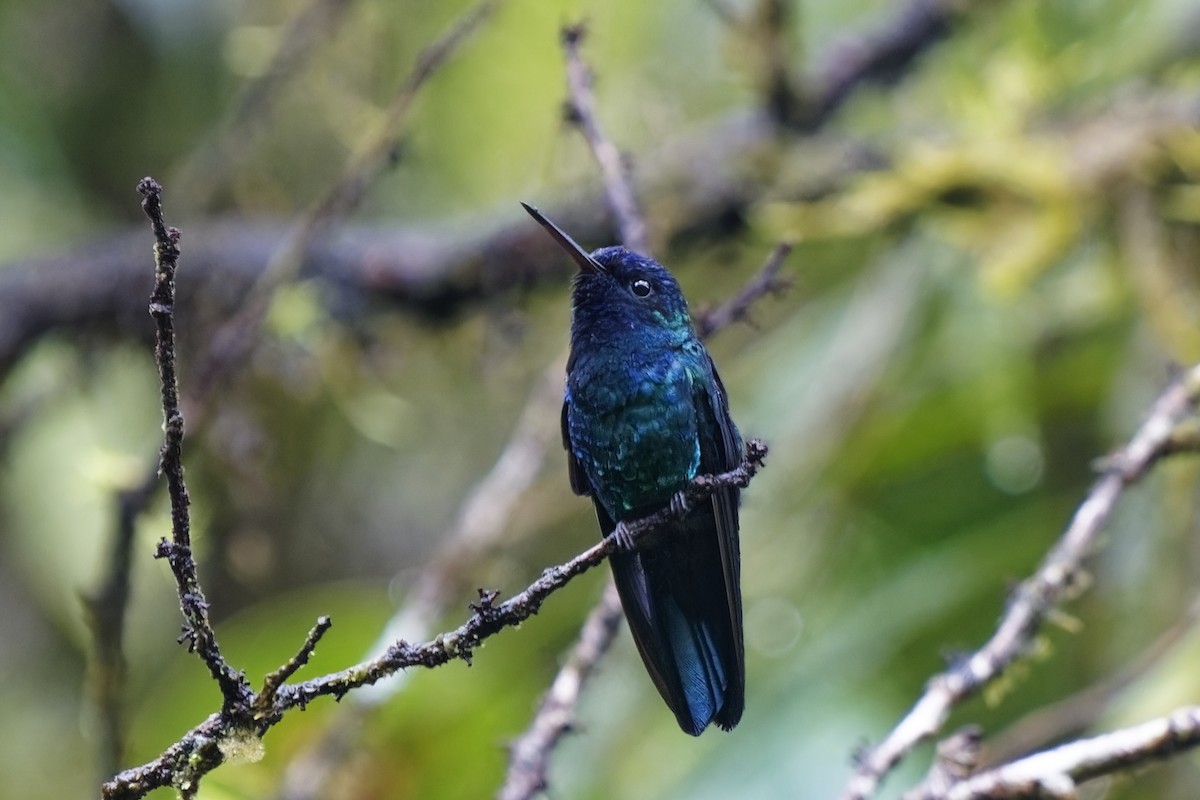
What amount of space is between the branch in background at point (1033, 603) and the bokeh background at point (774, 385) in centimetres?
89

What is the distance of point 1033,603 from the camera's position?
7.58ft

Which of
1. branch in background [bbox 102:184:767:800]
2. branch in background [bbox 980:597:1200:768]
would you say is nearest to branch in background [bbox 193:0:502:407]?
branch in background [bbox 102:184:767:800]

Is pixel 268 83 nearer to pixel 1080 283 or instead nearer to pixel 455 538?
pixel 455 538

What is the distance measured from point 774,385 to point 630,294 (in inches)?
74.9

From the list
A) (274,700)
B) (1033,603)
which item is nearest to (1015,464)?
(1033,603)

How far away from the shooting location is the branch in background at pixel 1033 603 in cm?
212

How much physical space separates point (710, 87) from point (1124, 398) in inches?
96.8

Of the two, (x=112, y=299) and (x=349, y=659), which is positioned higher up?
(x=112, y=299)

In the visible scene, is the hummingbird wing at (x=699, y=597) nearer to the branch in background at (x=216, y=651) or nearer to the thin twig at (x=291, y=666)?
the branch in background at (x=216, y=651)

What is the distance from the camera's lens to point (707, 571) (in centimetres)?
226

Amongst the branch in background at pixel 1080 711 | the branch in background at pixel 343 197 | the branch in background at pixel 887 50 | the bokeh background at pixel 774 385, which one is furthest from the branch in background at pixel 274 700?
the branch in background at pixel 887 50

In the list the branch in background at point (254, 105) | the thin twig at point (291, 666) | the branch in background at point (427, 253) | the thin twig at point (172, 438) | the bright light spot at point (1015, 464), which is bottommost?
the thin twig at point (291, 666)

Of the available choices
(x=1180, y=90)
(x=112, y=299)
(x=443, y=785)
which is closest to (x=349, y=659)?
(x=443, y=785)

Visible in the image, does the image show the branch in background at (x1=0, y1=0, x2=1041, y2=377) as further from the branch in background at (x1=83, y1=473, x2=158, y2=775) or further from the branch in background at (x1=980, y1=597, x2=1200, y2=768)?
the branch in background at (x1=83, y1=473, x2=158, y2=775)
